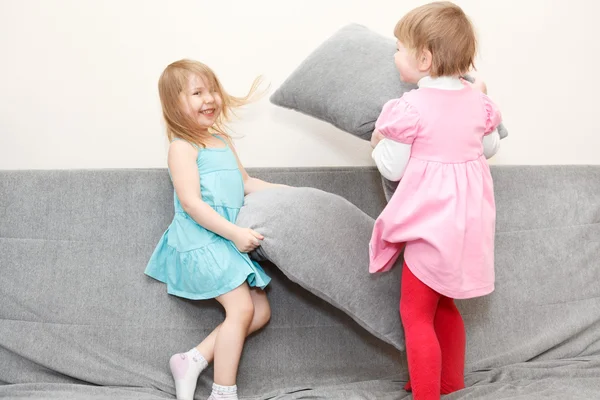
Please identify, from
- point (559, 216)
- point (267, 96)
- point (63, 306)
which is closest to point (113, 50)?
point (267, 96)

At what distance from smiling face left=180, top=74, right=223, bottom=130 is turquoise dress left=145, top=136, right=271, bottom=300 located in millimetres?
91

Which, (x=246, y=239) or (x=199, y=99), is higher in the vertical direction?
(x=199, y=99)

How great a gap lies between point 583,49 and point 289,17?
1.07 meters

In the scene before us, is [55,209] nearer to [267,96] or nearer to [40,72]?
[40,72]

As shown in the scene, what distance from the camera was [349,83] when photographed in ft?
5.37

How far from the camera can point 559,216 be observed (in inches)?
77.4

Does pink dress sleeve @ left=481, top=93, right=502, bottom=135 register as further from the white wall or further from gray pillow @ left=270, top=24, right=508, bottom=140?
the white wall

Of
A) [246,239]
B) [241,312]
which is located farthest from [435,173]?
[241,312]

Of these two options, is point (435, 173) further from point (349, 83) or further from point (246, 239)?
point (246, 239)

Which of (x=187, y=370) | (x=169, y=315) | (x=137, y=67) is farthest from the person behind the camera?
(x=137, y=67)

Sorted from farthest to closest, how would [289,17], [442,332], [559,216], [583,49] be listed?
[583,49] < [289,17] < [559,216] < [442,332]

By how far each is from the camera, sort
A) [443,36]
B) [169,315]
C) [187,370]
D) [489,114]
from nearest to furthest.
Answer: [443,36] < [489,114] < [187,370] < [169,315]

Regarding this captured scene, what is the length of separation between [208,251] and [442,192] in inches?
24.5

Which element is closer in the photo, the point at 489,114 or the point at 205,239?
the point at 489,114
